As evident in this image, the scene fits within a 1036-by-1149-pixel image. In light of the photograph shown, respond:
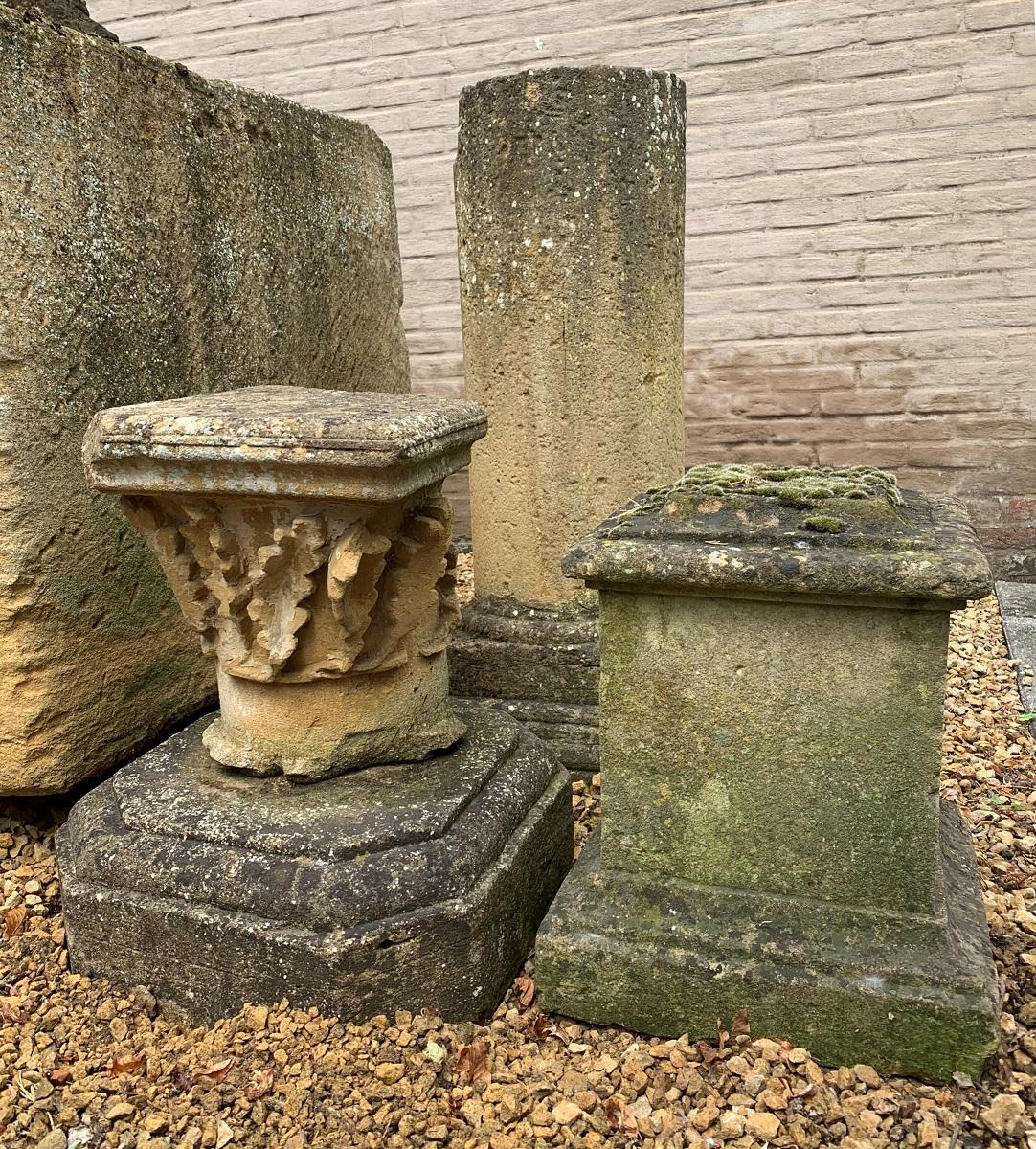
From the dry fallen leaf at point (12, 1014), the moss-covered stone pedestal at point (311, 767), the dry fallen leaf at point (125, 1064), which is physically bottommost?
the dry fallen leaf at point (125, 1064)

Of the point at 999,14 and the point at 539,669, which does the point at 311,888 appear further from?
the point at 999,14

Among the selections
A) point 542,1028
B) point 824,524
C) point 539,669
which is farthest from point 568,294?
point 542,1028

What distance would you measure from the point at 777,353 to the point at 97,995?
168 inches

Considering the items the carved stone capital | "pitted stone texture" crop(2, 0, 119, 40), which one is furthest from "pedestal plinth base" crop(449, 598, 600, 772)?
"pitted stone texture" crop(2, 0, 119, 40)

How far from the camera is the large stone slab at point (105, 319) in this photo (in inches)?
95.3

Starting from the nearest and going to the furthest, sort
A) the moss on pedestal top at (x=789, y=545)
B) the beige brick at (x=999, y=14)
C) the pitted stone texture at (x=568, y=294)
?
the moss on pedestal top at (x=789, y=545)
the pitted stone texture at (x=568, y=294)
the beige brick at (x=999, y=14)

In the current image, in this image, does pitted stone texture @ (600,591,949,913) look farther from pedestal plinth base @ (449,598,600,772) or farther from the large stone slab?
the large stone slab

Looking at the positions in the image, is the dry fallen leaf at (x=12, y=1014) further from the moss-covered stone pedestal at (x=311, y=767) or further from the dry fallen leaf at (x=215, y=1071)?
the dry fallen leaf at (x=215, y=1071)

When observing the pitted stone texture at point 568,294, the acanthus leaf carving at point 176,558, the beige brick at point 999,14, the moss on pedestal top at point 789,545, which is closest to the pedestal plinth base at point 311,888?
the acanthus leaf carving at point 176,558

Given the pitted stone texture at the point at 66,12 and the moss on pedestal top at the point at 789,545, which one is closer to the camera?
the moss on pedestal top at the point at 789,545

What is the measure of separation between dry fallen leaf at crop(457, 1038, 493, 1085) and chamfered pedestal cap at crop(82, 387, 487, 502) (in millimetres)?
1145

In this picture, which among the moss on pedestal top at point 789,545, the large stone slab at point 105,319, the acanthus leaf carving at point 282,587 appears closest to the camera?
the moss on pedestal top at point 789,545

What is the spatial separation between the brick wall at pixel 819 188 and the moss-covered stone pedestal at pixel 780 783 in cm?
314

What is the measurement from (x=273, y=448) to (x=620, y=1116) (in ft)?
4.71
